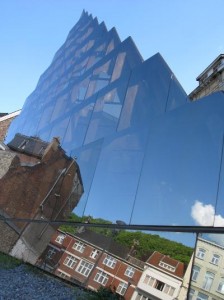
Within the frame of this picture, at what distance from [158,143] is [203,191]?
1817 mm

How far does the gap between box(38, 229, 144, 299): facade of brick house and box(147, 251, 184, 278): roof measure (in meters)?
0.26

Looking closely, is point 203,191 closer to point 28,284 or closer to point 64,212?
point 28,284

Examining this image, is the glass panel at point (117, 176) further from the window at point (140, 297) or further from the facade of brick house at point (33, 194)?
the window at point (140, 297)

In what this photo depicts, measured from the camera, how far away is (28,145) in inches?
680

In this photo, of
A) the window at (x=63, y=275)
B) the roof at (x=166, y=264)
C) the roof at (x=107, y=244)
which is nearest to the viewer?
the roof at (x=166, y=264)

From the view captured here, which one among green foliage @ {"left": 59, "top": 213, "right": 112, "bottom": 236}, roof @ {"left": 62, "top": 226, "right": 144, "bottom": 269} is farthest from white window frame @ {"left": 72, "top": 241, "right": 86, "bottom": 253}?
green foliage @ {"left": 59, "top": 213, "right": 112, "bottom": 236}

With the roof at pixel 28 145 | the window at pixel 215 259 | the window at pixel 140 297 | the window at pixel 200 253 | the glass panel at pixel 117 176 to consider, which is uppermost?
the roof at pixel 28 145

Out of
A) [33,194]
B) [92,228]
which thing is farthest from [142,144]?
[33,194]

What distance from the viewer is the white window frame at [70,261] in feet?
19.7

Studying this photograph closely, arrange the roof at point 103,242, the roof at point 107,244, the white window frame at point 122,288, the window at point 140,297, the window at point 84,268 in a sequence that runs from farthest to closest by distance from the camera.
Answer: the window at point 84,268 → the roof at point 103,242 → the roof at point 107,244 → the white window frame at point 122,288 → the window at point 140,297

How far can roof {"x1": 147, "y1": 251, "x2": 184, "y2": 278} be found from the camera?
151 inches

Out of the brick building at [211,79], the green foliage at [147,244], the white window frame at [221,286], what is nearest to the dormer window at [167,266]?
the green foliage at [147,244]

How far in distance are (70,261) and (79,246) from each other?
1.10 ft

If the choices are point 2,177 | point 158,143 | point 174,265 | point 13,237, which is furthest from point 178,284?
point 2,177
